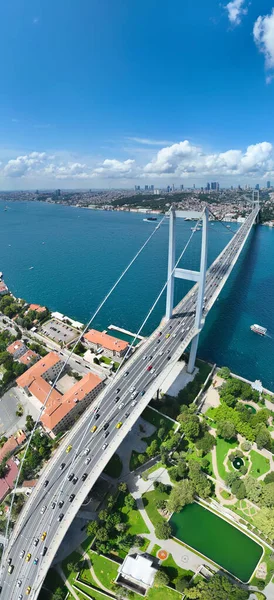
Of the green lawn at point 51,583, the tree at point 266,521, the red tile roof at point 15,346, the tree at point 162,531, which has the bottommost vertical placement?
the green lawn at point 51,583

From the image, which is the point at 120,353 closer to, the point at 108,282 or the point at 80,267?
the point at 108,282

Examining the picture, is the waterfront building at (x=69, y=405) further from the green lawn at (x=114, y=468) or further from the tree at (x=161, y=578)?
the tree at (x=161, y=578)

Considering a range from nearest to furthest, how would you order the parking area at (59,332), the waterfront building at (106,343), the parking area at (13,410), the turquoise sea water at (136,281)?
the parking area at (13,410) → the waterfront building at (106,343) → the turquoise sea water at (136,281) → the parking area at (59,332)

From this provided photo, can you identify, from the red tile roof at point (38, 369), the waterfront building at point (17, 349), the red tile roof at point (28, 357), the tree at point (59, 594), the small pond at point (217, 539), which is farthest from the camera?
the waterfront building at point (17, 349)

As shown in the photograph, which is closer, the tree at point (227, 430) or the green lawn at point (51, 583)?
the green lawn at point (51, 583)

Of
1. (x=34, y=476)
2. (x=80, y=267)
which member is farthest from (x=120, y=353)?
(x=80, y=267)

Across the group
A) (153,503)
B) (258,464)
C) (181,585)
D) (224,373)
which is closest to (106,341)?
(224,373)

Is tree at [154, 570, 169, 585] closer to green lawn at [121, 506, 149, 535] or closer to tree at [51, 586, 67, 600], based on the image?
green lawn at [121, 506, 149, 535]

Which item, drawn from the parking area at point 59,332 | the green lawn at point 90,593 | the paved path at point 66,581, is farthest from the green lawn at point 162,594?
the parking area at point 59,332
